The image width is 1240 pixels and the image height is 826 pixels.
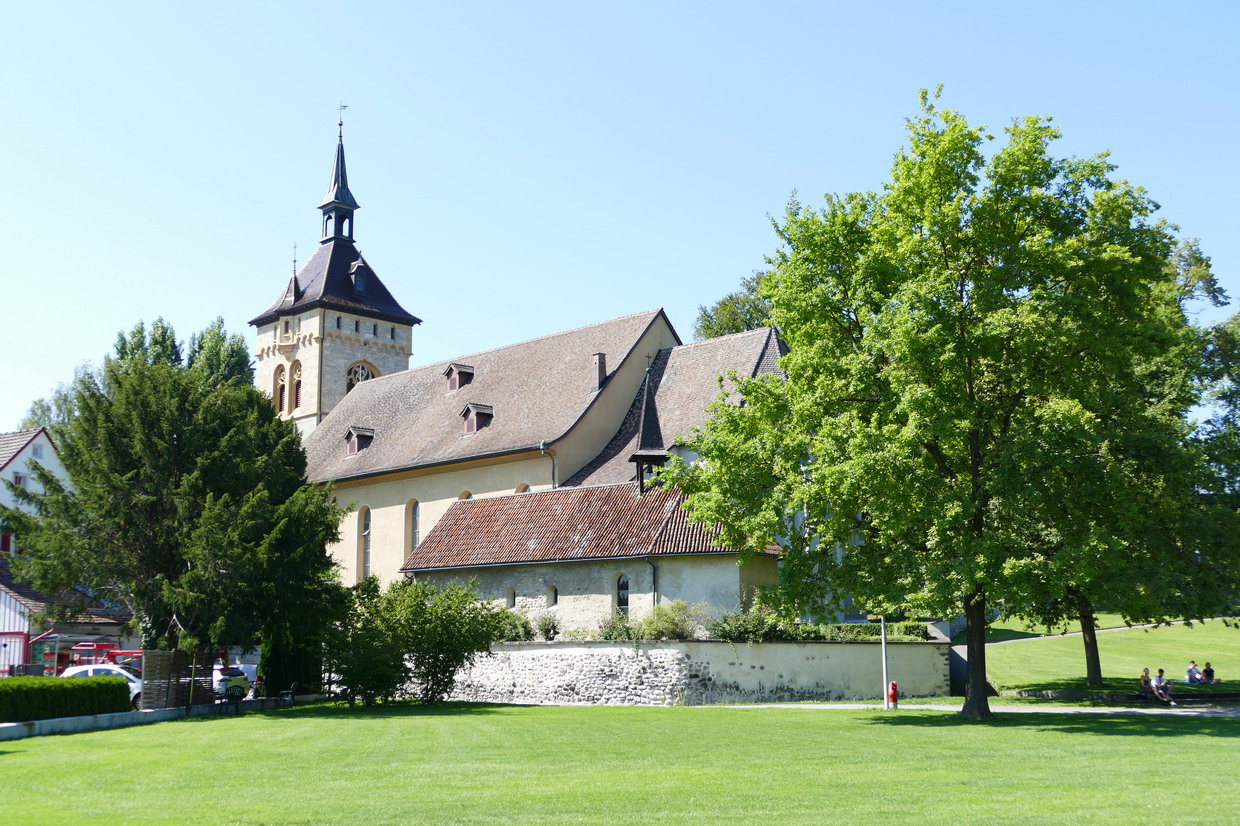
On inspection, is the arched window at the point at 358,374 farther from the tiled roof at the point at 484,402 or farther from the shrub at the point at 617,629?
the shrub at the point at 617,629

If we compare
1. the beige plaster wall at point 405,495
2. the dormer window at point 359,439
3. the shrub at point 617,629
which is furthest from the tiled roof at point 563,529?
the dormer window at point 359,439

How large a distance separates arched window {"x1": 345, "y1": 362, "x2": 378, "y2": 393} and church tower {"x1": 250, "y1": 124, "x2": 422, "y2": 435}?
0.19 feet

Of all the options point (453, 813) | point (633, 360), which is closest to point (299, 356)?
point (633, 360)

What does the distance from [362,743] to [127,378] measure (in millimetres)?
15217

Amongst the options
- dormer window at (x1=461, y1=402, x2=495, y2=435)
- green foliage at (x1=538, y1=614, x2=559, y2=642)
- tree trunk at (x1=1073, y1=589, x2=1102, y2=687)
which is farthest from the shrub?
dormer window at (x1=461, y1=402, x2=495, y2=435)

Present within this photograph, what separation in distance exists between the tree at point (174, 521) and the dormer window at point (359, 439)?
2240 centimetres

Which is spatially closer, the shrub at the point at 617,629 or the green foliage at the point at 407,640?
the green foliage at the point at 407,640

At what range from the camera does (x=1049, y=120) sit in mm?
25625

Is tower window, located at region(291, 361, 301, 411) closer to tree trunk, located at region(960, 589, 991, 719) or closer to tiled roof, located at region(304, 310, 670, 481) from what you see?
tiled roof, located at region(304, 310, 670, 481)

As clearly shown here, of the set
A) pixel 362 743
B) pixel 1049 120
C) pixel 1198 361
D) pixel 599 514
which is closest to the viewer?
pixel 362 743

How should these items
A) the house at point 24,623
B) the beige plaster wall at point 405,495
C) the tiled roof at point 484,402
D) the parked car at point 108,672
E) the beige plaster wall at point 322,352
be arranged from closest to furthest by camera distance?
the parked car at point 108,672 < the house at point 24,623 < the beige plaster wall at point 405,495 < the tiled roof at point 484,402 < the beige plaster wall at point 322,352

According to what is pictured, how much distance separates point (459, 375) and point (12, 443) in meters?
18.4

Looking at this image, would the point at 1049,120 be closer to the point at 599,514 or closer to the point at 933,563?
the point at 933,563

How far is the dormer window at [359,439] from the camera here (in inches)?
2141
